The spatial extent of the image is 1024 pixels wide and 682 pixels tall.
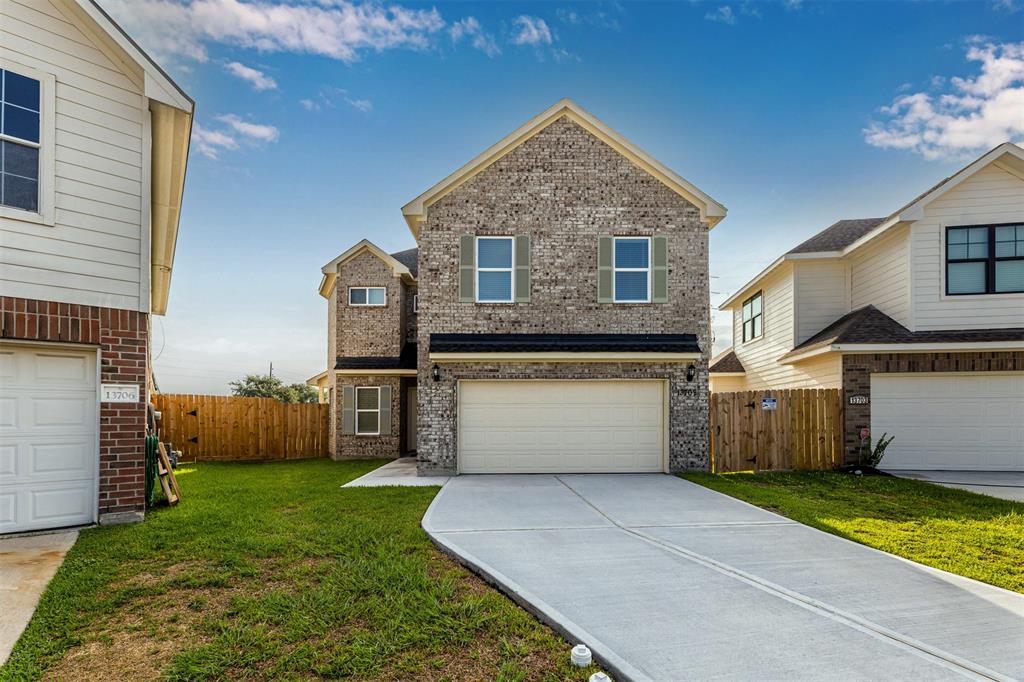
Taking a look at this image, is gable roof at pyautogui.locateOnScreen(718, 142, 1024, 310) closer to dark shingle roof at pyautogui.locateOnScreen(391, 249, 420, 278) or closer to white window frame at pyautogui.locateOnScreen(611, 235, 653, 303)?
white window frame at pyautogui.locateOnScreen(611, 235, 653, 303)

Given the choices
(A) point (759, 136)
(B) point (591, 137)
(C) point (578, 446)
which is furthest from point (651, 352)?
(A) point (759, 136)

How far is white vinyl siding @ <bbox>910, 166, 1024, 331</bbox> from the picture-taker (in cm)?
1177

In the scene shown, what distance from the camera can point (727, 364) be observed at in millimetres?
19938

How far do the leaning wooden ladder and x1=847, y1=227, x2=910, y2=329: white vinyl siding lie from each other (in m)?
15.9

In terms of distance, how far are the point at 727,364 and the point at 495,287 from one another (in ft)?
40.6

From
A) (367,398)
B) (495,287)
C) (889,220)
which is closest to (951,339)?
(889,220)

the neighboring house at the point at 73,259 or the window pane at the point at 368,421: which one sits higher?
the neighboring house at the point at 73,259

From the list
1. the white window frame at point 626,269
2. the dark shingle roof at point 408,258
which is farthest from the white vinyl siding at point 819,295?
the dark shingle roof at point 408,258

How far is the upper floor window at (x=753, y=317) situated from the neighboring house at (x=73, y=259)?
17231 mm

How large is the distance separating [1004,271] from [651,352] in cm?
874

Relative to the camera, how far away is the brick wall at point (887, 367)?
1148 centimetres

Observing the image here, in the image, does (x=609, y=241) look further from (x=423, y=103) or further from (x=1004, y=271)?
(x=1004, y=271)

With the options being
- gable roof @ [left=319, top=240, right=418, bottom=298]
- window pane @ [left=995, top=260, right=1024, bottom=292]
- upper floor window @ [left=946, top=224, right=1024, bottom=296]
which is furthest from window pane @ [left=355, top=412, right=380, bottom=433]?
window pane @ [left=995, top=260, right=1024, bottom=292]

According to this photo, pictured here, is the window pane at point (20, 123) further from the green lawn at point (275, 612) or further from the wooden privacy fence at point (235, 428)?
the wooden privacy fence at point (235, 428)
